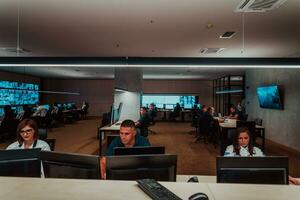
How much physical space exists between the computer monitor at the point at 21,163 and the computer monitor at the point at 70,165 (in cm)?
7

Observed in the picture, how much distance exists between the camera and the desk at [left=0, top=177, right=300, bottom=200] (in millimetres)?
1384

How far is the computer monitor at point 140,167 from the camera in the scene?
1.56 meters

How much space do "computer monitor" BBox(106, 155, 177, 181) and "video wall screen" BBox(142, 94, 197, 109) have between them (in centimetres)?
1493

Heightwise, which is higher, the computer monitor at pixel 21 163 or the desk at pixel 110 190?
the computer monitor at pixel 21 163

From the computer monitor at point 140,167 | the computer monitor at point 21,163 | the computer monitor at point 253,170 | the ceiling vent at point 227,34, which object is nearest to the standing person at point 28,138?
the computer monitor at point 21,163

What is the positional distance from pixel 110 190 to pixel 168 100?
1550cm

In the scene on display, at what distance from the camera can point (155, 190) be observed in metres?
1.39

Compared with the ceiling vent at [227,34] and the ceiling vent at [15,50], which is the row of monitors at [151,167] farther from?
the ceiling vent at [15,50]

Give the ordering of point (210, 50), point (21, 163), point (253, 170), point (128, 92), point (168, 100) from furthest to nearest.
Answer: point (168, 100), point (128, 92), point (210, 50), point (21, 163), point (253, 170)

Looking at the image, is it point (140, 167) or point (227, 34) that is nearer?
point (140, 167)

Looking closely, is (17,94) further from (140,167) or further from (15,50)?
(140,167)

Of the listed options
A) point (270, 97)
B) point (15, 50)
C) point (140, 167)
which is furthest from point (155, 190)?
point (270, 97)

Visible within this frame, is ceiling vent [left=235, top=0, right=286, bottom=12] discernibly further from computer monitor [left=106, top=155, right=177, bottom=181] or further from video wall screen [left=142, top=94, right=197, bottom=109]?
video wall screen [left=142, top=94, right=197, bottom=109]

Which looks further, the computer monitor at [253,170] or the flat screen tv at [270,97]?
the flat screen tv at [270,97]
